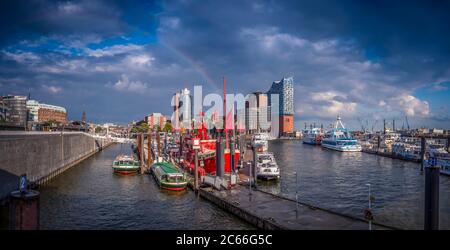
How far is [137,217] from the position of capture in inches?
1316

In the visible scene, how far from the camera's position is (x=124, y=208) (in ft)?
123

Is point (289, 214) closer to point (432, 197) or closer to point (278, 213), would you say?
point (278, 213)

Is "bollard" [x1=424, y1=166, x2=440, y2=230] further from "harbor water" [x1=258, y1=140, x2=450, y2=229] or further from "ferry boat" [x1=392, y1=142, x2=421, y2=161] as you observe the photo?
"ferry boat" [x1=392, y1=142, x2=421, y2=161]

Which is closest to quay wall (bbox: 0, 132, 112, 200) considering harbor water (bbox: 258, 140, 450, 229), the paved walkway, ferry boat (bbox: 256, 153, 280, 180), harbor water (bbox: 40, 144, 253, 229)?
harbor water (bbox: 40, 144, 253, 229)

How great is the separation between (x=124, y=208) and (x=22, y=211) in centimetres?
2658

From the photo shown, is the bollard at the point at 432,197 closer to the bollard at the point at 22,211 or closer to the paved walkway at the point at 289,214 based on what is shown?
the paved walkway at the point at 289,214

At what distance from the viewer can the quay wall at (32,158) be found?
1436 inches

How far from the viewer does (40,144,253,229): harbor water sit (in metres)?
31.1

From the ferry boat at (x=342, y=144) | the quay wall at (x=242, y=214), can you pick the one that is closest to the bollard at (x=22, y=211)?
the quay wall at (x=242, y=214)

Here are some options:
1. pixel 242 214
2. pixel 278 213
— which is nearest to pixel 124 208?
pixel 242 214

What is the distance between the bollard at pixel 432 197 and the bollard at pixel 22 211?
1921cm

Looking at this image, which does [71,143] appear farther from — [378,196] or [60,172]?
[378,196]
